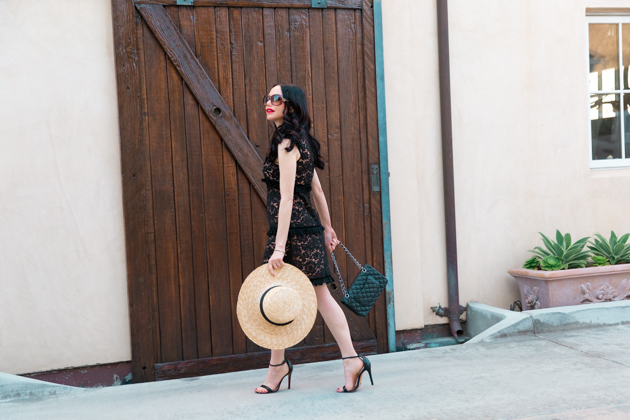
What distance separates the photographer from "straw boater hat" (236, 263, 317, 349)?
2.89 meters

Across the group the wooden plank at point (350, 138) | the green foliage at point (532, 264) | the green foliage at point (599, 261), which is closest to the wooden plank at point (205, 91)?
the wooden plank at point (350, 138)

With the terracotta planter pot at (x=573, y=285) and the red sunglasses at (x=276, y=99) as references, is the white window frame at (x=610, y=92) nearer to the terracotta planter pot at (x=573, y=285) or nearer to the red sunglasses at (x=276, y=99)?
the terracotta planter pot at (x=573, y=285)

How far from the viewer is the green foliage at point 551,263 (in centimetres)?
420

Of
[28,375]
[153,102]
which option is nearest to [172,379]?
[28,375]

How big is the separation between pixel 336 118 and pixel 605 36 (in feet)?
8.14

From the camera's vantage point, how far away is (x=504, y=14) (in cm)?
444

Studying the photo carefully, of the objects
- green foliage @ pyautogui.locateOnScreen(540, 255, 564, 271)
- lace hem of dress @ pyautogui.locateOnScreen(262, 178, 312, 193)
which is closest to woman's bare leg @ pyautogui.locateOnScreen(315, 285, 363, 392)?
lace hem of dress @ pyautogui.locateOnScreen(262, 178, 312, 193)

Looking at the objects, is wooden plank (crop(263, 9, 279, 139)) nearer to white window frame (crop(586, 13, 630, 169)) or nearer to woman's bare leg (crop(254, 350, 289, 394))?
woman's bare leg (crop(254, 350, 289, 394))

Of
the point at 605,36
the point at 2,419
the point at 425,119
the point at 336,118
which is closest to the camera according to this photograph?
the point at 2,419

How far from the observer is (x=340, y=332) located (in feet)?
10.1

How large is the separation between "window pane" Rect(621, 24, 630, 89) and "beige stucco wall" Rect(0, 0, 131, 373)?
400cm

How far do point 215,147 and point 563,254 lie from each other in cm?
255

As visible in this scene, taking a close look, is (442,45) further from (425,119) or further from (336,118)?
(336,118)

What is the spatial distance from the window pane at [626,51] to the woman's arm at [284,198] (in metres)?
3.42
